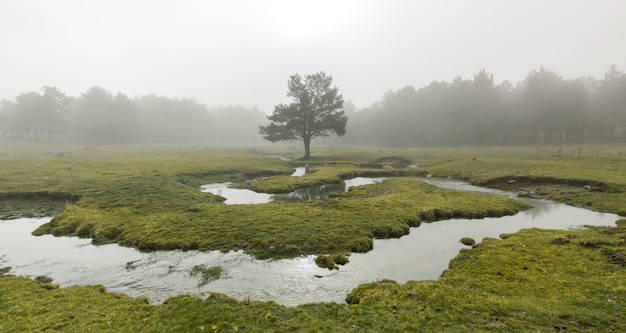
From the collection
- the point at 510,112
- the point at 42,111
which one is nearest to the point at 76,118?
the point at 42,111

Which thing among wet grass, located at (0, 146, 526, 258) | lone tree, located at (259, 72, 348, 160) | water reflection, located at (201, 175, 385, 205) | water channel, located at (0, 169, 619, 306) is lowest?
water channel, located at (0, 169, 619, 306)

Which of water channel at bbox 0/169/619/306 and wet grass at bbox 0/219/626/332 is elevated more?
wet grass at bbox 0/219/626/332

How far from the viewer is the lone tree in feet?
251

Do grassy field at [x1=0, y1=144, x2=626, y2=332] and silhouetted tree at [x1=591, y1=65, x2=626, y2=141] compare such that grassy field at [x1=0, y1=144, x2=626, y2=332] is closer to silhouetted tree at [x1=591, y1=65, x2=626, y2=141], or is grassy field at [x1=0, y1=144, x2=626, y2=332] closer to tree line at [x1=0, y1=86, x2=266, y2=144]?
silhouetted tree at [x1=591, y1=65, x2=626, y2=141]

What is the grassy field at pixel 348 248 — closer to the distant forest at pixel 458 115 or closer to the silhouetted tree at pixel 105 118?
the distant forest at pixel 458 115

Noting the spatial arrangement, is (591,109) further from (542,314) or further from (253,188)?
(542,314)

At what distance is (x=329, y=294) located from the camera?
45.6ft

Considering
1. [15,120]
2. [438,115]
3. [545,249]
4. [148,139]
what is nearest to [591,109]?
[438,115]

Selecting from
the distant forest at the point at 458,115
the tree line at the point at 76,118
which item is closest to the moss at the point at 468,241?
the distant forest at the point at 458,115

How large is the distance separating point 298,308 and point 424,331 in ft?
15.2

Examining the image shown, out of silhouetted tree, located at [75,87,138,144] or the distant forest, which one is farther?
silhouetted tree, located at [75,87,138,144]

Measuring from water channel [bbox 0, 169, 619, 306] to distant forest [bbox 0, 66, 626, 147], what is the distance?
9893 cm

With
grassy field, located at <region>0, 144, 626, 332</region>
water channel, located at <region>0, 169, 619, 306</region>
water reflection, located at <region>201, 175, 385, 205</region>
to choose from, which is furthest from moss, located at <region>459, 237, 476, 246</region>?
water reflection, located at <region>201, 175, 385, 205</region>

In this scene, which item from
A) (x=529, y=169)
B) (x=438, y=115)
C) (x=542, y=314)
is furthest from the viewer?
(x=438, y=115)
